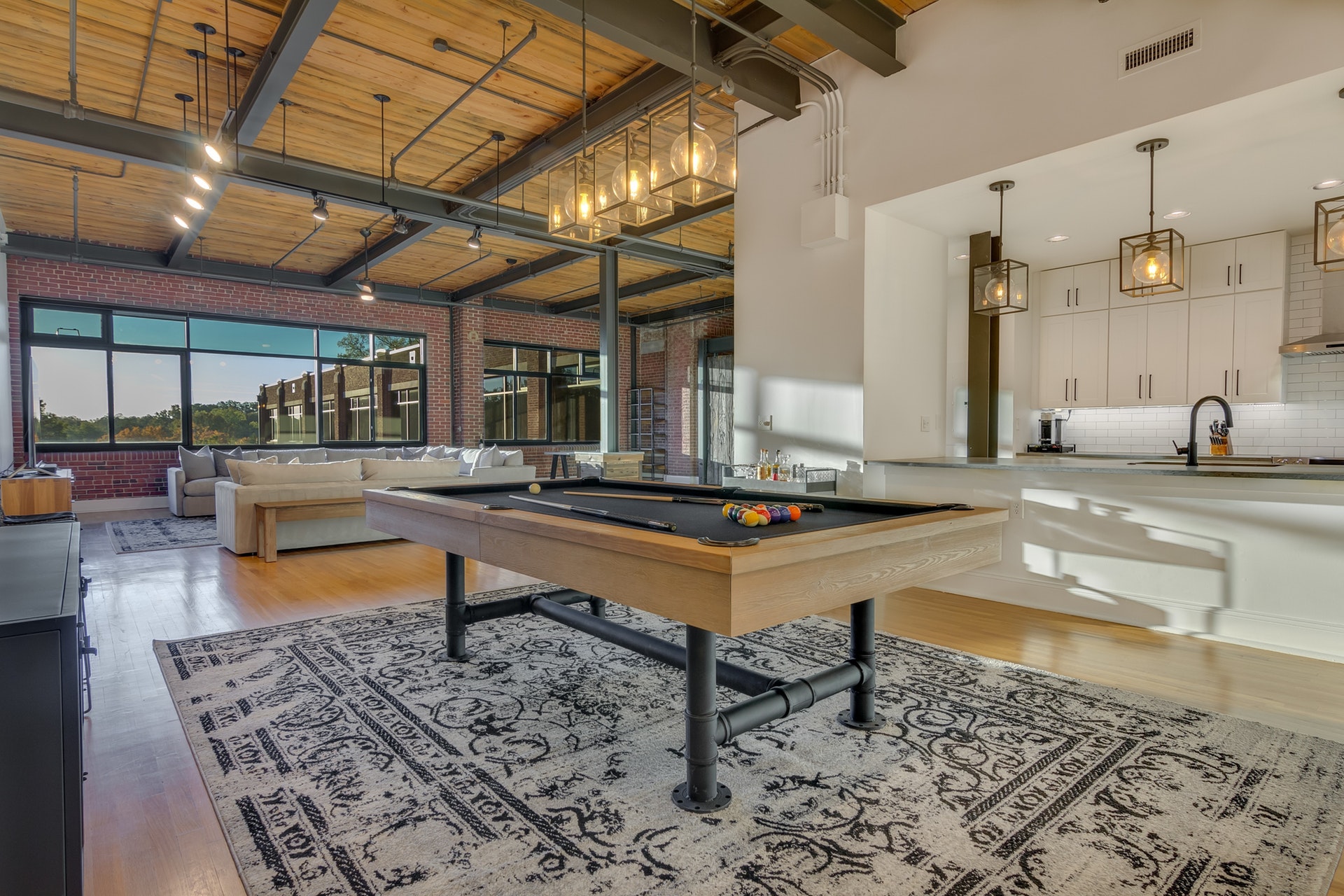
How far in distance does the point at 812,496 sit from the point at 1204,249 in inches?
194

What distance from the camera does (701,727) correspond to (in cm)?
189

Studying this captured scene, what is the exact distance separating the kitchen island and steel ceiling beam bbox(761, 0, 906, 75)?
2.47 metres

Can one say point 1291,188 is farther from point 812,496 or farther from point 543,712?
point 543,712

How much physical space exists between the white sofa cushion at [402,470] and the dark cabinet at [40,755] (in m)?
5.42

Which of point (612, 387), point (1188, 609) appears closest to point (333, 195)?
point (612, 387)

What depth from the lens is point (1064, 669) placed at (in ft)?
9.90

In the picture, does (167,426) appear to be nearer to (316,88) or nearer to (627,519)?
(316,88)

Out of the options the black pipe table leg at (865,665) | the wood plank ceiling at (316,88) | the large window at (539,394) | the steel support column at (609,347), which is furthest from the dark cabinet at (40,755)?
the large window at (539,394)

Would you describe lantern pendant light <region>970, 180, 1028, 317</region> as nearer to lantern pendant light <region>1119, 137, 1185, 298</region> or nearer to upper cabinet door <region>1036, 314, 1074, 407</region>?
lantern pendant light <region>1119, 137, 1185, 298</region>

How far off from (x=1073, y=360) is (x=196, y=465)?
10.1m

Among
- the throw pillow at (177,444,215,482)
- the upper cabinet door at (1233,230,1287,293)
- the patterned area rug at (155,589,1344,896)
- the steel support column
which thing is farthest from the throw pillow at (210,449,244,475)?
the upper cabinet door at (1233,230,1287,293)

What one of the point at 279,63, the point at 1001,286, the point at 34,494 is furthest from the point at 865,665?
the point at 34,494

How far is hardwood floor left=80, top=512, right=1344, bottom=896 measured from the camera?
1758mm

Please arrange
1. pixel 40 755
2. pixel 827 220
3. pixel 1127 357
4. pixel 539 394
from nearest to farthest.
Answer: pixel 40 755 < pixel 827 220 < pixel 1127 357 < pixel 539 394
